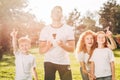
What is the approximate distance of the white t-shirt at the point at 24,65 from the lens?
7.02 meters

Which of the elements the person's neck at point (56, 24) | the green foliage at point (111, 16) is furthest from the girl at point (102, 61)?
the green foliage at point (111, 16)

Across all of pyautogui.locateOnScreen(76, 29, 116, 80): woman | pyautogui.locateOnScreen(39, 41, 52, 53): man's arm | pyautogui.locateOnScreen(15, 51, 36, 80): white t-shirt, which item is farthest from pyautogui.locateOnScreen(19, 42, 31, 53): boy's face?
pyautogui.locateOnScreen(76, 29, 116, 80): woman

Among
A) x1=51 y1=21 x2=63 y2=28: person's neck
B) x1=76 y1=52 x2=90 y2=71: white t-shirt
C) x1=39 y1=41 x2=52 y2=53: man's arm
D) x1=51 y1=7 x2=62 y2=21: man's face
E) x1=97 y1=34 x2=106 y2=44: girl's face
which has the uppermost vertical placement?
x1=51 y1=7 x2=62 y2=21: man's face

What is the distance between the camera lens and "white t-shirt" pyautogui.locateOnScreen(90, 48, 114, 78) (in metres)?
7.19

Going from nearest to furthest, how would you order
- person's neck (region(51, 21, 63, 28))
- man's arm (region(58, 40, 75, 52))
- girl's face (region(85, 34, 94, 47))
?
man's arm (region(58, 40, 75, 52)), person's neck (region(51, 21, 63, 28)), girl's face (region(85, 34, 94, 47))

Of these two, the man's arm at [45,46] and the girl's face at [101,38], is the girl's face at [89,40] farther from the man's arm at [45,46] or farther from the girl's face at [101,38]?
the man's arm at [45,46]

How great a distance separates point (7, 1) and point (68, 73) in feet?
74.4

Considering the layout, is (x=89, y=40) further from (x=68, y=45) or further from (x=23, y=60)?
(x=23, y=60)

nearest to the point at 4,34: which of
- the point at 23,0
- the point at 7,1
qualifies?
the point at 7,1

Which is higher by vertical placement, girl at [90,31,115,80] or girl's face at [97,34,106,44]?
girl's face at [97,34,106,44]

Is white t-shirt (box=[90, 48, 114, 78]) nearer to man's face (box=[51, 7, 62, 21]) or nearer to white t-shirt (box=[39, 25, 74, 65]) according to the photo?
white t-shirt (box=[39, 25, 74, 65])

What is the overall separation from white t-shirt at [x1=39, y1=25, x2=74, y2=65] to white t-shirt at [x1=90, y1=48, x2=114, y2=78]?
59 centimetres

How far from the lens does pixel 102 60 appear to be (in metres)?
7.27

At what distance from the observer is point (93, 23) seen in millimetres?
74062
